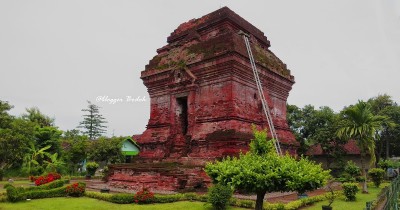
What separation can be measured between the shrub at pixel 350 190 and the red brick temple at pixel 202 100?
3974 mm

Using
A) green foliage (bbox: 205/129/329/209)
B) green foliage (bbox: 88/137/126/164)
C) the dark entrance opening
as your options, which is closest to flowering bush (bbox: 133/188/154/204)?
green foliage (bbox: 205/129/329/209)

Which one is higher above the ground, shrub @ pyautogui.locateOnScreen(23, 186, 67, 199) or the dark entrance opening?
the dark entrance opening

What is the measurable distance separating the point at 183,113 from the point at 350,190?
8039mm

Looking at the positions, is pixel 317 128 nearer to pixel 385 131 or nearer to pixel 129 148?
pixel 385 131

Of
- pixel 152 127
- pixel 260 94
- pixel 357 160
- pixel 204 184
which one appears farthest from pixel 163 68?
pixel 357 160

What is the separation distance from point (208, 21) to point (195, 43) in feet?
4.33

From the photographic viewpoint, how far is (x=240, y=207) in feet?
31.0

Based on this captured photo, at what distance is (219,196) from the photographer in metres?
8.75

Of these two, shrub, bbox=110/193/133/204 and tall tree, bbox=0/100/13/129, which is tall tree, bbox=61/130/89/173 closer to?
tall tree, bbox=0/100/13/129

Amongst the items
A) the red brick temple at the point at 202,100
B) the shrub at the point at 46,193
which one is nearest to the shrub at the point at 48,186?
the shrub at the point at 46,193

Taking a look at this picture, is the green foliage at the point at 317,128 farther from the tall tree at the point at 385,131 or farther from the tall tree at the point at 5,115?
the tall tree at the point at 5,115

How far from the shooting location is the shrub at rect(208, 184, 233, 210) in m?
8.77

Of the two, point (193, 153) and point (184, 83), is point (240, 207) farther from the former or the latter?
point (184, 83)

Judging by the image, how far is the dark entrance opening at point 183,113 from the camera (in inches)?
627
